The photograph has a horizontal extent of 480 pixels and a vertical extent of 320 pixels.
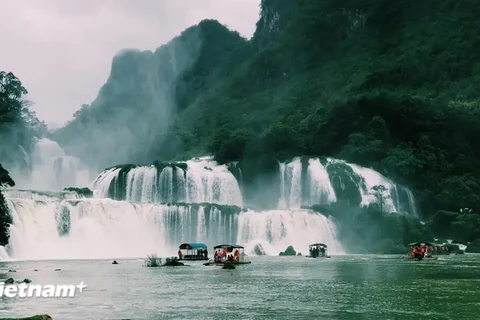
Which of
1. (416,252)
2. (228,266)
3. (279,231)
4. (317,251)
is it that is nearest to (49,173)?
(279,231)

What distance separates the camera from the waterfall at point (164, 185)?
88.5 metres

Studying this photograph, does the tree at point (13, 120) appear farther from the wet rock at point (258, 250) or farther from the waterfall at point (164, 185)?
the wet rock at point (258, 250)

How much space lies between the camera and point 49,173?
126 m

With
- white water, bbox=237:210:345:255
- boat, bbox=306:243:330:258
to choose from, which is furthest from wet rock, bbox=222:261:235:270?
white water, bbox=237:210:345:255

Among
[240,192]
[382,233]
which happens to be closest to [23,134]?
[240,192]

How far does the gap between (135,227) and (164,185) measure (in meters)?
15.1

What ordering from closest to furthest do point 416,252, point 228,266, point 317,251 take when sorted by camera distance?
point 228,266
point 416,252
point 317,251

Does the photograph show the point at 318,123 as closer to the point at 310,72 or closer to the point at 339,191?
the point at 339,191

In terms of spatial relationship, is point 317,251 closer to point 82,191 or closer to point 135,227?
point 135,227

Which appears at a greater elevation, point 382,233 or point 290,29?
point 290,29

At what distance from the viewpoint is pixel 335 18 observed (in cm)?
16762

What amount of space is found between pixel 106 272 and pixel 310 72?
126610mm

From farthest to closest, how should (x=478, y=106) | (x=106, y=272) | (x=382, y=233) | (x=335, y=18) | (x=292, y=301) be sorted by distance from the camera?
(x=335, y=18) → (x=478, y=106) → (x=382, y=233) → (x=106, y=272) → (x=292, y=301)

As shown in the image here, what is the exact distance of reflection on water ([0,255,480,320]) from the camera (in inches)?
1008
